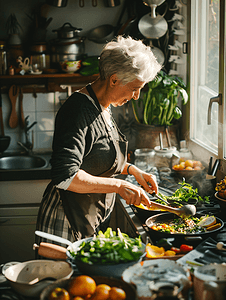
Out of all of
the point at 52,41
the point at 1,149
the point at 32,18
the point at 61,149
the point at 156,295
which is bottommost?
the point at 1,149

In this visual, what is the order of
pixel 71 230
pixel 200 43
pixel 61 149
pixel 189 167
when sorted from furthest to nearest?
pixel 200 43 → pixel 189 167 → pixel 71 230 → pixel 61 149

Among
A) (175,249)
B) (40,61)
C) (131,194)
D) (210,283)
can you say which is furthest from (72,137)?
(40,61)

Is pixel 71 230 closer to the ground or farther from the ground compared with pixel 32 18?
closer to the ground

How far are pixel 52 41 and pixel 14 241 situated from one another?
1689 mm

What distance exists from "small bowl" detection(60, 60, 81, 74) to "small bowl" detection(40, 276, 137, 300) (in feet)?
7.61

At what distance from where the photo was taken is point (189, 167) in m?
2.20

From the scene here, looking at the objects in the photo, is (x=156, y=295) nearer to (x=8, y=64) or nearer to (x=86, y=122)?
(x=86, y=122)

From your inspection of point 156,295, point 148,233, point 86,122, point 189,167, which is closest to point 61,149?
point 86,122

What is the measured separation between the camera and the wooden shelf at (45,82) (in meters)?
3.05

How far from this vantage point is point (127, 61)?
51.9 inches

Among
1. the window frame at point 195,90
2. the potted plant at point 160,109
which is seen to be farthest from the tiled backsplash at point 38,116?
the window frame at point 195,90

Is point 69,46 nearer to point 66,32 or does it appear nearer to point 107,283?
Result: point 66,32

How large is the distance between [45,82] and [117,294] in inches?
102

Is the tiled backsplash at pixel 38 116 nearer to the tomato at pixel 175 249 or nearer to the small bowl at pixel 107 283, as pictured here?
the tomato at pixel 175 249
